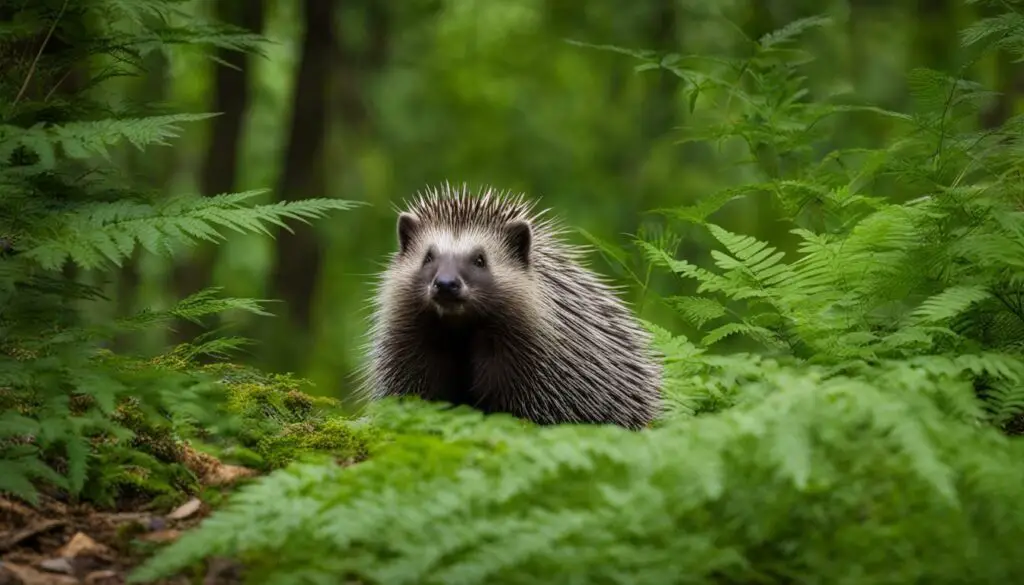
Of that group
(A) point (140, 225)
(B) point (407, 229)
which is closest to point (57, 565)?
(A) point (140, 225)

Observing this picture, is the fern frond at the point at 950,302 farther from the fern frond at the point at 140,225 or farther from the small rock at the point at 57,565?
the small rock at the point at 57,565

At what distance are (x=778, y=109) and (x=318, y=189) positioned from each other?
35.2 feet

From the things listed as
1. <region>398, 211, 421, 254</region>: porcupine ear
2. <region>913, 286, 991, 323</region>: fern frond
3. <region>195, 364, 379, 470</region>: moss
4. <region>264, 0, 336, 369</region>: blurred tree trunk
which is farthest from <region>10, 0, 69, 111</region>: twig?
<region>264, 0, 336, 369</region>: blurred tree trunk

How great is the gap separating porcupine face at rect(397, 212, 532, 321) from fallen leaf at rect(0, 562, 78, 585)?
377cm

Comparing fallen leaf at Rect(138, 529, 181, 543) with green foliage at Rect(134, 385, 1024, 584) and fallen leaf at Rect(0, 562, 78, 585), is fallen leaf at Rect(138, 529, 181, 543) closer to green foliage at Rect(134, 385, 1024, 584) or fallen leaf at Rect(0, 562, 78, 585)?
fallen leaf at Rect(0, 562, 78, 585)

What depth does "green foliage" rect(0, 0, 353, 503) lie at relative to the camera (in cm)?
524

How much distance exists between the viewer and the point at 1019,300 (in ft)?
21.5

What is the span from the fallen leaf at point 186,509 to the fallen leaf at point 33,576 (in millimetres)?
742

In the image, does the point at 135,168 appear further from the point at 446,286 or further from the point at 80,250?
the point at 80,250

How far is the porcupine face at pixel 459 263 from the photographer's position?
326 inches

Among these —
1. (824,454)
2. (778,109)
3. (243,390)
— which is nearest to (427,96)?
(778,109)

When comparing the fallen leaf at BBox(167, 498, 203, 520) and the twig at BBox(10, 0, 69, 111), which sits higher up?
the twig at BBox(10, 0, 69, 111)

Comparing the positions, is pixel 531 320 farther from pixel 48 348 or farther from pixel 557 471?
pixel 557 471

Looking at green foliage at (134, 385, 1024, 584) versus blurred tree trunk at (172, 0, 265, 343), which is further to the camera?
blurred tree trunk at (172, 0, 265, 343)
